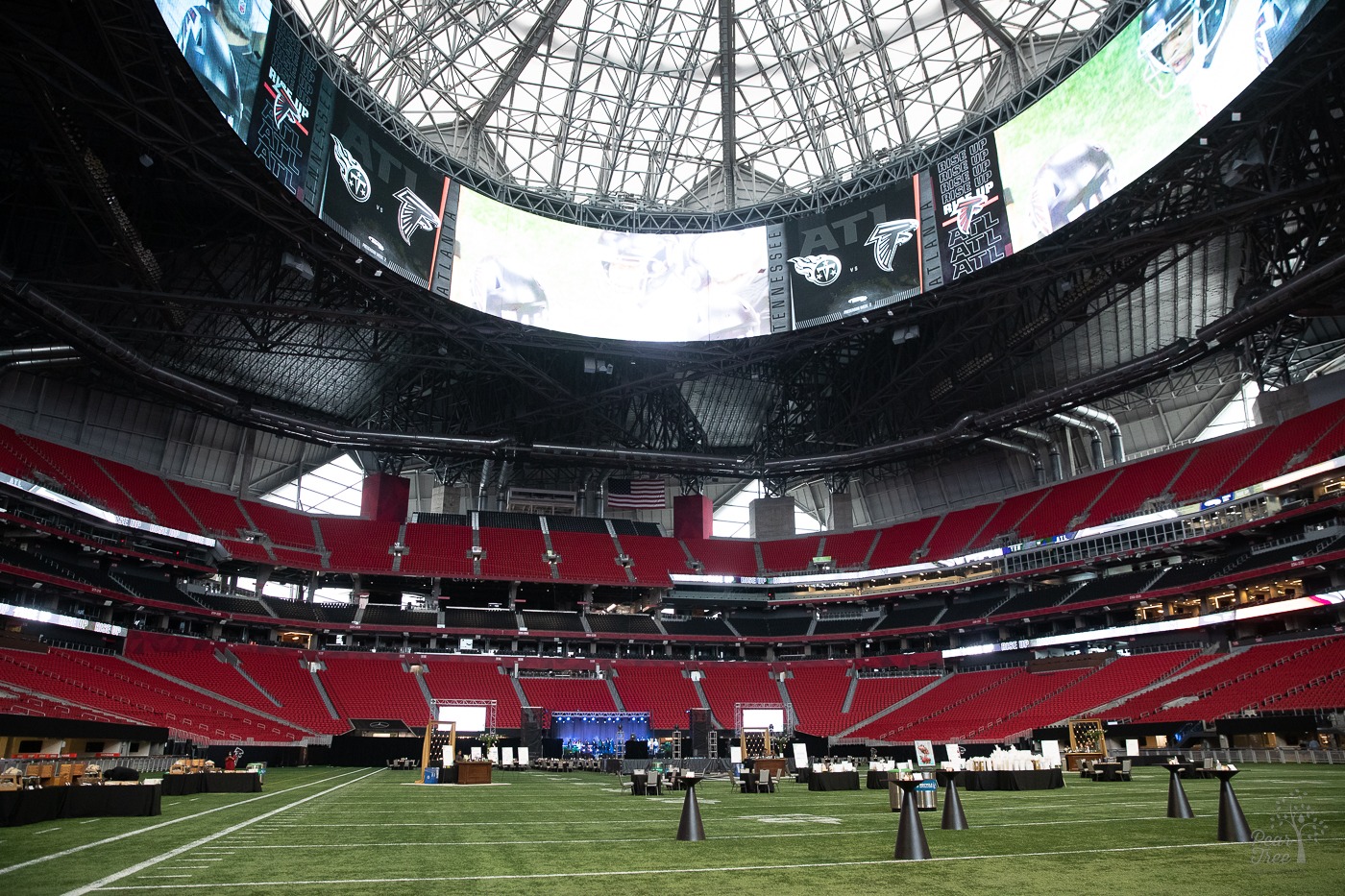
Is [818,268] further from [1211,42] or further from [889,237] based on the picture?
[1211,42]

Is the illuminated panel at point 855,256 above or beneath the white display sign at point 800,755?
above

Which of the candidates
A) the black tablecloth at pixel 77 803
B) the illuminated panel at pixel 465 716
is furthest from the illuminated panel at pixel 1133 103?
the illuminated panel at pixel 465 716

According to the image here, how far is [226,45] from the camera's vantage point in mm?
27516

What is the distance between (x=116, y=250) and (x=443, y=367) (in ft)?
59.7

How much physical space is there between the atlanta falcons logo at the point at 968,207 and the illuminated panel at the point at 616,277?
10.3 metres

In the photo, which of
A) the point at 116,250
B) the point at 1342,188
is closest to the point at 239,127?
the point at 116,250

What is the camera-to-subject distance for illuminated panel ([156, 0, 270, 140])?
2489 centimetres

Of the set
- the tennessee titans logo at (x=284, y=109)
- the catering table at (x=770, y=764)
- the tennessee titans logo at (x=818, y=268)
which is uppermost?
the tennessee titans logo at (x=818, y=268)

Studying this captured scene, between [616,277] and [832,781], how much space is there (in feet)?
99.0

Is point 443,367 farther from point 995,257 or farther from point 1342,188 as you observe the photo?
point 1342,188

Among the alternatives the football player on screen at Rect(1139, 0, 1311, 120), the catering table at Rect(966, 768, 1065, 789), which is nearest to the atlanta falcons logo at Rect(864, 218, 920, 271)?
the football player on screen at Rect(1139, 0, 1311, 120)

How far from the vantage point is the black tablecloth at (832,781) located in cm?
2309

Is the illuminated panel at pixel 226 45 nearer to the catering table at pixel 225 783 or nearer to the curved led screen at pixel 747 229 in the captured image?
the curved led screen at pixel 747 229

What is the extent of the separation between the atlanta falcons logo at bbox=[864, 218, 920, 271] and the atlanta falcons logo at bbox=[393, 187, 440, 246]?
21150mm
